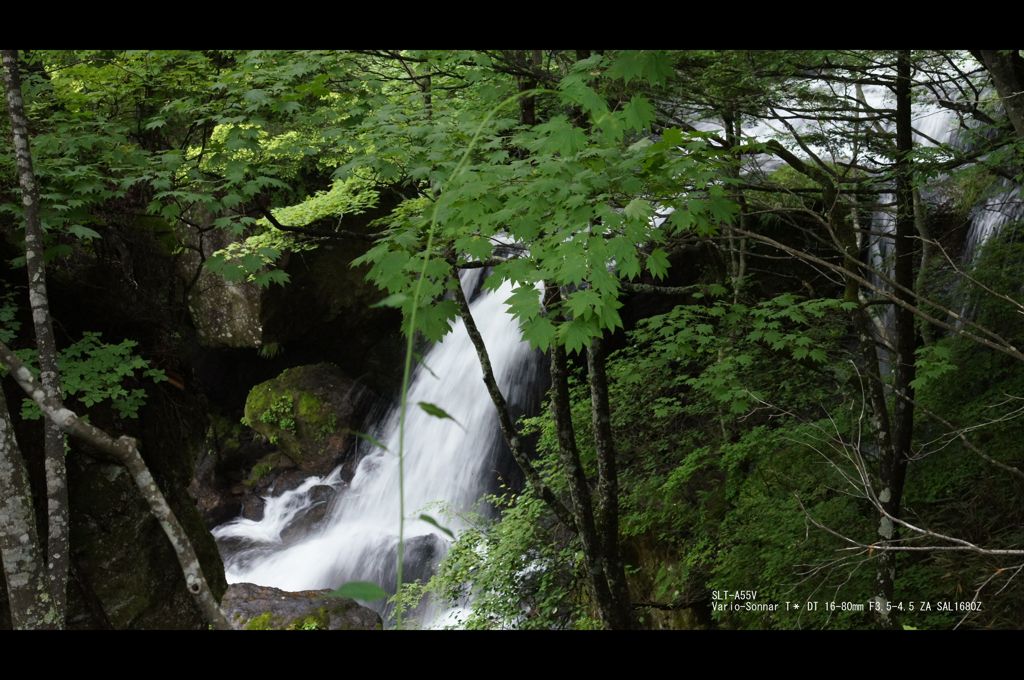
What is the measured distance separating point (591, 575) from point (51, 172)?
3512 millimetres

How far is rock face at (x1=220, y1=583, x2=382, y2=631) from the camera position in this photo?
18.5 ft

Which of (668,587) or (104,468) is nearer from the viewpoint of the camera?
(104,468)

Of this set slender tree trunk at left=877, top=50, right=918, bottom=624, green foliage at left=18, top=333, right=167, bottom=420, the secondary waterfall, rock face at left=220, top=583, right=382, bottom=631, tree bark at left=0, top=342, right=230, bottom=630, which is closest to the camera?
tree bark at left=0, top=342, right=230, bottom=630

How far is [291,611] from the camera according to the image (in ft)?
19.2

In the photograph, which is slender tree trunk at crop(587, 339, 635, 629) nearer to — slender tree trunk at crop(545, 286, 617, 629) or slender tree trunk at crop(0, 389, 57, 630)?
slender tree trunk at crop(545, 286, 617, 629)

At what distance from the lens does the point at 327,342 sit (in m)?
9.59

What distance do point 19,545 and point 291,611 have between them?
355 centimetres

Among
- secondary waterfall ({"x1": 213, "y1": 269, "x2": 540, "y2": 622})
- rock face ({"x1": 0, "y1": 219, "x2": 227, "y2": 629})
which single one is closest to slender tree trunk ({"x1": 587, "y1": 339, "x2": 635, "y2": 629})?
rock face ({"x1": 0, "y1": 219, "x2": 227, "y2": 629})

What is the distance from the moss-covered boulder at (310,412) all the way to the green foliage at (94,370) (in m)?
5.47

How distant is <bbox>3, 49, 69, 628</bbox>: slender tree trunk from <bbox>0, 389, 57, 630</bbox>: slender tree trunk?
6 centimetres

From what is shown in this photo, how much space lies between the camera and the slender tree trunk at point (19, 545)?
265 cm

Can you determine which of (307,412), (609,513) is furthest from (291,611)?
(307,412)
